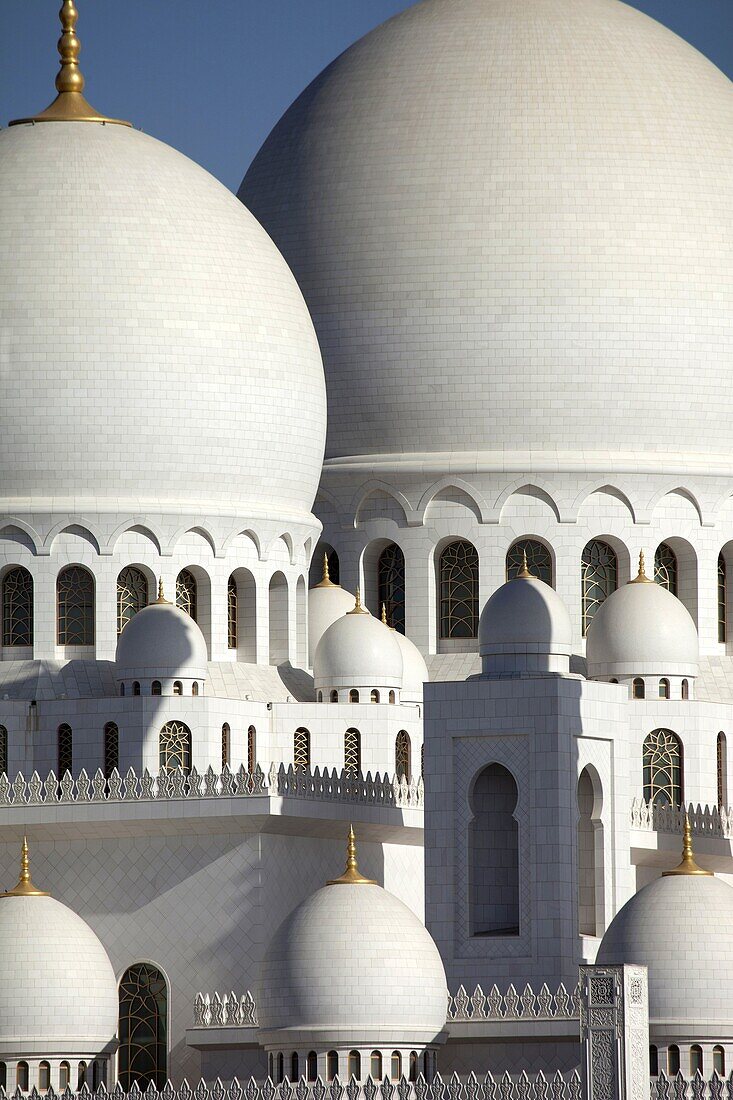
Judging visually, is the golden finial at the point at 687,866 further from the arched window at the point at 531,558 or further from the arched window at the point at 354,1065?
the arched window at the point at 531,558

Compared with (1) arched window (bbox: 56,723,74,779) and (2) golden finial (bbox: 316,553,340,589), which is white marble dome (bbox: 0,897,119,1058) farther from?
(2) golden finial (bbox: 316,553,340,589)

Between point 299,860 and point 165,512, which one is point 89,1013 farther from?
point 165,512

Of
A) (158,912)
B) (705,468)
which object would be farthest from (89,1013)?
(705,468)

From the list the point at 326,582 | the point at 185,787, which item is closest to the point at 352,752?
the point at 185,787

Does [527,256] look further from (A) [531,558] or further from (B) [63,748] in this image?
(B) [63,748]

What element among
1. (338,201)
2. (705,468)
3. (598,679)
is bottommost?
(598,679)
